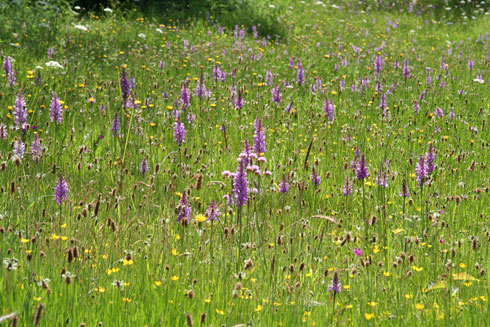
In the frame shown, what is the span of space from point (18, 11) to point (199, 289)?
701 cm

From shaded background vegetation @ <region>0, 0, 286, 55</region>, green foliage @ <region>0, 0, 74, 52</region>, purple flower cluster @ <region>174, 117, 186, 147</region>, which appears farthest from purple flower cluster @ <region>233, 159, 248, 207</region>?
shaded background vegetation @ <region>0, 0, 286, 55</region>

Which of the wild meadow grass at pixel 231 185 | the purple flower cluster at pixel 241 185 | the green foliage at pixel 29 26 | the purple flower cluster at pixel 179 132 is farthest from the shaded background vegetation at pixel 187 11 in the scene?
the purple flower cluster at pixel 241 185

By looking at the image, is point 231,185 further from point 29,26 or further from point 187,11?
point 187,11

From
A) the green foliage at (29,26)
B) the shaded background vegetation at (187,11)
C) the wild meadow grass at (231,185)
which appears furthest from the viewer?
the shaded background vegetation at (187,11)

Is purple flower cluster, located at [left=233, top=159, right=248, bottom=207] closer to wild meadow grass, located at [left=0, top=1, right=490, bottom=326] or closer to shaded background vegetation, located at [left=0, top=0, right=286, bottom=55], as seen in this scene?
wild meadow grass, located at [left=0, top=1, right=490, bottom=326]

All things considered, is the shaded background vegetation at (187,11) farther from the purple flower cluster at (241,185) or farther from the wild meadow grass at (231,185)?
the purple flower cluster at (241,185)

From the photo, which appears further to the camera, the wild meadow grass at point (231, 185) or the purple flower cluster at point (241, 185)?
the purple flower cluster at point (241, 185)

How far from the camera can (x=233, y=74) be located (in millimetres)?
7117

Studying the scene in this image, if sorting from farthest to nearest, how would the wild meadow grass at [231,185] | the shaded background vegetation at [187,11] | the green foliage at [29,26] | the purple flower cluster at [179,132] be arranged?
the shaded background vegetation at [187,11], the green foliage at [29,26], the purple flower cluster at [179,132], the wild meadow grass at [231,185]

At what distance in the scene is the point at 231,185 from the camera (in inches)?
161

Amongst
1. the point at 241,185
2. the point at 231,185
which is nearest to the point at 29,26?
the point at 231,185

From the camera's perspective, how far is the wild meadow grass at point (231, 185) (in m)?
2.62

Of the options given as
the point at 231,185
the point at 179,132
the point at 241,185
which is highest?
the point at 241,185

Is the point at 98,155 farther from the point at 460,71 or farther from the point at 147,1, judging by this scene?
the point at 147,1
